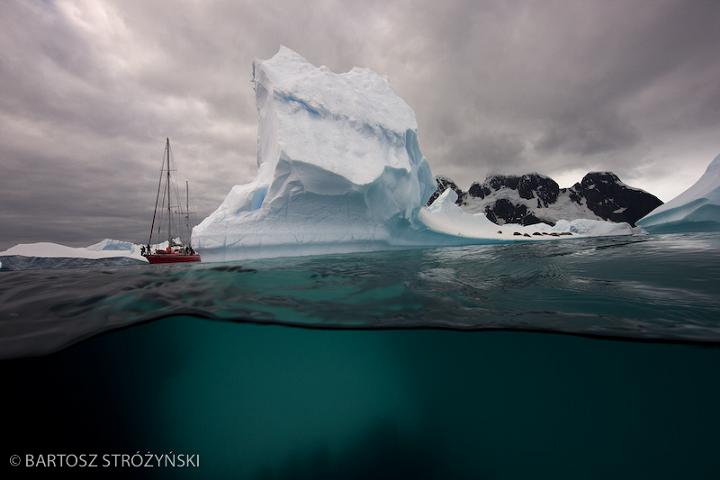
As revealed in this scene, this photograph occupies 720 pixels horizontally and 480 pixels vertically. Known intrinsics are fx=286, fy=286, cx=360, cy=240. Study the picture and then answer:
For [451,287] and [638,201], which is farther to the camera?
[638,201]

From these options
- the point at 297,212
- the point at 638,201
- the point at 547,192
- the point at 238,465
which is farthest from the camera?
the point at 547,192

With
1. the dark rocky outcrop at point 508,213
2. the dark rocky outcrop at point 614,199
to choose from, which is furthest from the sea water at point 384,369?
the dark rocky outcrop at point 614,199

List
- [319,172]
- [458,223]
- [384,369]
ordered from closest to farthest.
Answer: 1. [384,369]
2. [319,172]
3. [458,223]

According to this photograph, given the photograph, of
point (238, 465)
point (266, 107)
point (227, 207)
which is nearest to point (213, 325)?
point (238, 465)

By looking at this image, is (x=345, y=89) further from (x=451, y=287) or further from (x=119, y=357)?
(x=119, y=357)

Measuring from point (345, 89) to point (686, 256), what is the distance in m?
15.2

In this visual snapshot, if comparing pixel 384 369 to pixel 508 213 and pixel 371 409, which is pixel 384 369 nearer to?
pixel 371 409

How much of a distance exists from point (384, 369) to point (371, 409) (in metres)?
1.76

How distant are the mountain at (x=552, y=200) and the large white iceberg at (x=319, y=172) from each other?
6516 centimetres

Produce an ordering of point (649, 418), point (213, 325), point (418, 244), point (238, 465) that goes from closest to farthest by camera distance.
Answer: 1. point (213, 325)
2. point (649, 418)
3. point (238, 465)
4. point (418, 244)

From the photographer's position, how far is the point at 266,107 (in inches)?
619

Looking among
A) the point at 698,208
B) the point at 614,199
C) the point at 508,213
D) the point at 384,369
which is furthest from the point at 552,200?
the point at 384,369

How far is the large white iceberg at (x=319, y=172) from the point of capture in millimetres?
13250

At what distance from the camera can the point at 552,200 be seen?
295 feet
